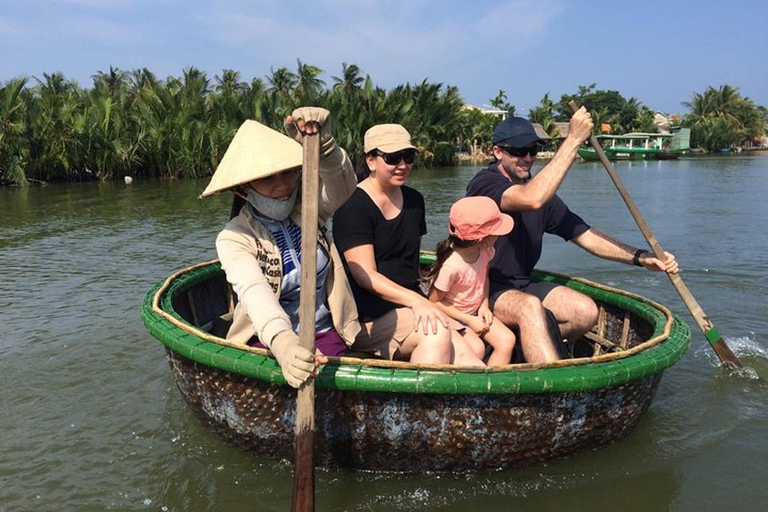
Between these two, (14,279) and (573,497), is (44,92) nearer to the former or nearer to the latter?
(14,279)

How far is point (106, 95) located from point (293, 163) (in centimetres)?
2371

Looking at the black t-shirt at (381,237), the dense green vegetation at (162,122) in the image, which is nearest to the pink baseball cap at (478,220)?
the black t-shirt at (381,237)

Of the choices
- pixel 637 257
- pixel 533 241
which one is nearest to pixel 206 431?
pixel 533 241

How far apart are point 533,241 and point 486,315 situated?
2.06ft

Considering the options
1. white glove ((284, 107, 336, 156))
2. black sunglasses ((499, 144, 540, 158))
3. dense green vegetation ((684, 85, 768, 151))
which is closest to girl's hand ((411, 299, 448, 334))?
white glove ((284, 107, 336, 156))

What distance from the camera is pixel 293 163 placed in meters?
2.46

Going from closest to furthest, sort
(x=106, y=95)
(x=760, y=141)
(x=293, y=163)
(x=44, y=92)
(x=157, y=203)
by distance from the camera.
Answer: (x=293, y=163)
(x=157, y=203)
(x=44, y=92)
(x=106, y=95)
(x=760, y=141)

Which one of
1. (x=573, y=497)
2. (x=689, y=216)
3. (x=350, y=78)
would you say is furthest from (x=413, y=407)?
(x=350, y=78)

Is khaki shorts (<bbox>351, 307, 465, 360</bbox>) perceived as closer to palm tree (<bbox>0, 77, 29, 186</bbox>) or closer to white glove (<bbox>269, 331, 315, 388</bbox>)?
white glove (<bbox>269, 331, 315, 388</bbox>)

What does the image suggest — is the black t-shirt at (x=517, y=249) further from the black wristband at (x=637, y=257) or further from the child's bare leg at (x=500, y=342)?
the black wristband at (x=637, y=257)

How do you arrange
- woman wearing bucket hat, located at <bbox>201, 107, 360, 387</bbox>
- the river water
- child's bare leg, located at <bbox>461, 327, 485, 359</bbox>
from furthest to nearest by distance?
child's bare leg, located at <bbox>461, 327, 485, 359</bbox>
the river water
woman wearing bucket hat, located at <bbox>201, 107, 360, 387</bbox>

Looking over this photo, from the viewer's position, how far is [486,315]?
9.97ft

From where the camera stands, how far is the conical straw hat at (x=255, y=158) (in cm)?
244

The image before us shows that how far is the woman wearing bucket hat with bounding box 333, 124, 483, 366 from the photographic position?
284 centimetres
